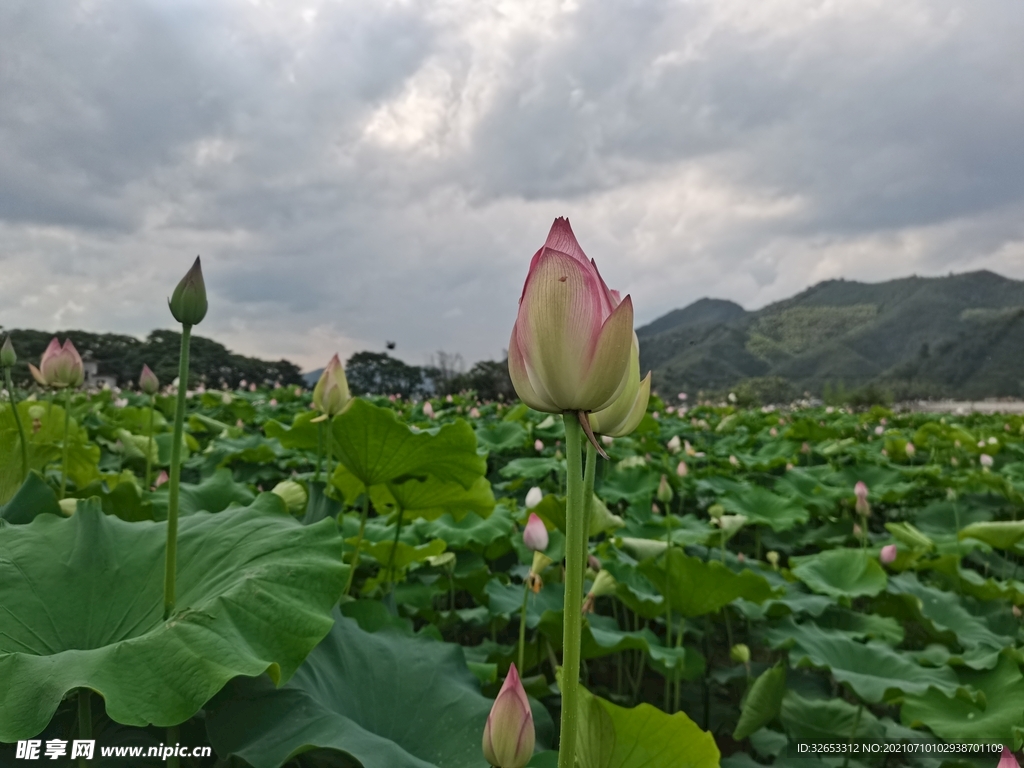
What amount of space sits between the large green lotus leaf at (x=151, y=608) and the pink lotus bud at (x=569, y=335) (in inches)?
17.6

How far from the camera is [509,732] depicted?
0.55 m

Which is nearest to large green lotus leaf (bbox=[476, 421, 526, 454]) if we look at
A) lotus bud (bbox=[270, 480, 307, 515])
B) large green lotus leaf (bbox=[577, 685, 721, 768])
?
lotus bud (bbox=[270, 480, 307, 515])

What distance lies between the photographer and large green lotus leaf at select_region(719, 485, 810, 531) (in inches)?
109

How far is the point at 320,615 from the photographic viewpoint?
0.79 m

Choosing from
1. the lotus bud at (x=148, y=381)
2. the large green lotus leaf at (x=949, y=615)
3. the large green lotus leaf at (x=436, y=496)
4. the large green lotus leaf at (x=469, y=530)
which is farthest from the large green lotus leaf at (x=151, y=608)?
the large green lotus leaf at (x=949, y=615)

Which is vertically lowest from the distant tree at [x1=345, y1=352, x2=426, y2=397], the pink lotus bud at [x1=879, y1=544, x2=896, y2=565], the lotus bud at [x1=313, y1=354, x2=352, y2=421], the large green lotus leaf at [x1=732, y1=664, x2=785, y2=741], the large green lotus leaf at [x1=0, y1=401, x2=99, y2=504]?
the large green lotus leaf at [x1=732, y1=664, x2=785, y2=741]

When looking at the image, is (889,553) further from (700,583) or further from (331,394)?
(331,394)

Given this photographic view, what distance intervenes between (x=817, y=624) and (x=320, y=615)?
1631 millimetres

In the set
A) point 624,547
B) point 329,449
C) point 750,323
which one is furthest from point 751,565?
point 750,323

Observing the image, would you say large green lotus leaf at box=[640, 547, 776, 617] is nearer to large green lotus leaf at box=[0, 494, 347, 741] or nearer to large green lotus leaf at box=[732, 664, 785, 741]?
large green lotus leaf at box=[732, 664, 785, 741]

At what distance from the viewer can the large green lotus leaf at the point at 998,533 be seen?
2.26 metres

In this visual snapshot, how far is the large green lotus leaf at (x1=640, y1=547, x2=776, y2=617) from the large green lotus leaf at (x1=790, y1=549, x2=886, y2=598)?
0.56m

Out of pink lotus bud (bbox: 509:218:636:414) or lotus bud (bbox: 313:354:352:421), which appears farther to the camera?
lotus bud (bbox: 313:354:352:421)

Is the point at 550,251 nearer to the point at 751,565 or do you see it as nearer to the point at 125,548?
the point at 125,548
